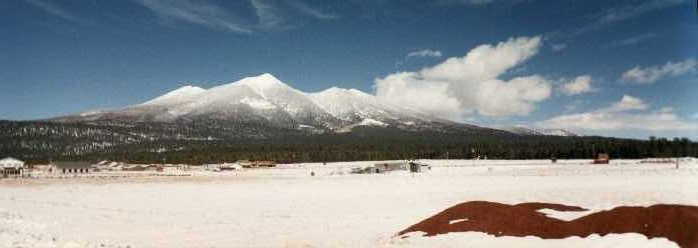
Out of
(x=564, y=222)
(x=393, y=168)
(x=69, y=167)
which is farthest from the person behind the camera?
(x=69, y=167)

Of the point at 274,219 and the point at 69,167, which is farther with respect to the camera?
the point at 69,167

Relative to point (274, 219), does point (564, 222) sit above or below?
above

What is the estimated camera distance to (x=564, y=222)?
24.5 meters

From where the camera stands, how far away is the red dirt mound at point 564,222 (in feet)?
70.3

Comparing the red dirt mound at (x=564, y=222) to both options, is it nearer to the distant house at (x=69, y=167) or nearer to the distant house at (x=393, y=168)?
the distant house at (x=393, y=168)

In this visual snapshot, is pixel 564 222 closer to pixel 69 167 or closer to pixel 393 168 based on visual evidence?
pixel 393 168

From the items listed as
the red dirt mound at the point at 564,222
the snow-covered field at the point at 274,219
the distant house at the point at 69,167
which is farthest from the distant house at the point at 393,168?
the distant house at the point at 69,167

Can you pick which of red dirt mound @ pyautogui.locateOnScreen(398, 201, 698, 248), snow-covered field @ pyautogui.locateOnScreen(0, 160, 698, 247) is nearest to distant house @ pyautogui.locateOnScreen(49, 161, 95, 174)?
snow-covered field @ pyautogui.locateOnScreen(0, 160, 698, 247)

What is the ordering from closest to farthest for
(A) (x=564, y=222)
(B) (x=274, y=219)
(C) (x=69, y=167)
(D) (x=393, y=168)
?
(A) (x=564, y=222)
(B) (x=274, y=219)
(D) (x=393, y=168)
(C) (x=69, y=167)

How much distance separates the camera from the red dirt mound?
70.3 ft

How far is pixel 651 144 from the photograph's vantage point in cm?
15725

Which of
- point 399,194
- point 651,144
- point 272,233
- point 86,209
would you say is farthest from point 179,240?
point 651,144

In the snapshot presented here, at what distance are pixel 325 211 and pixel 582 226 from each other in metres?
20.9

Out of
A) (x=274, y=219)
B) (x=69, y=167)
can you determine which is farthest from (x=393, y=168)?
(x=69, y=167)
